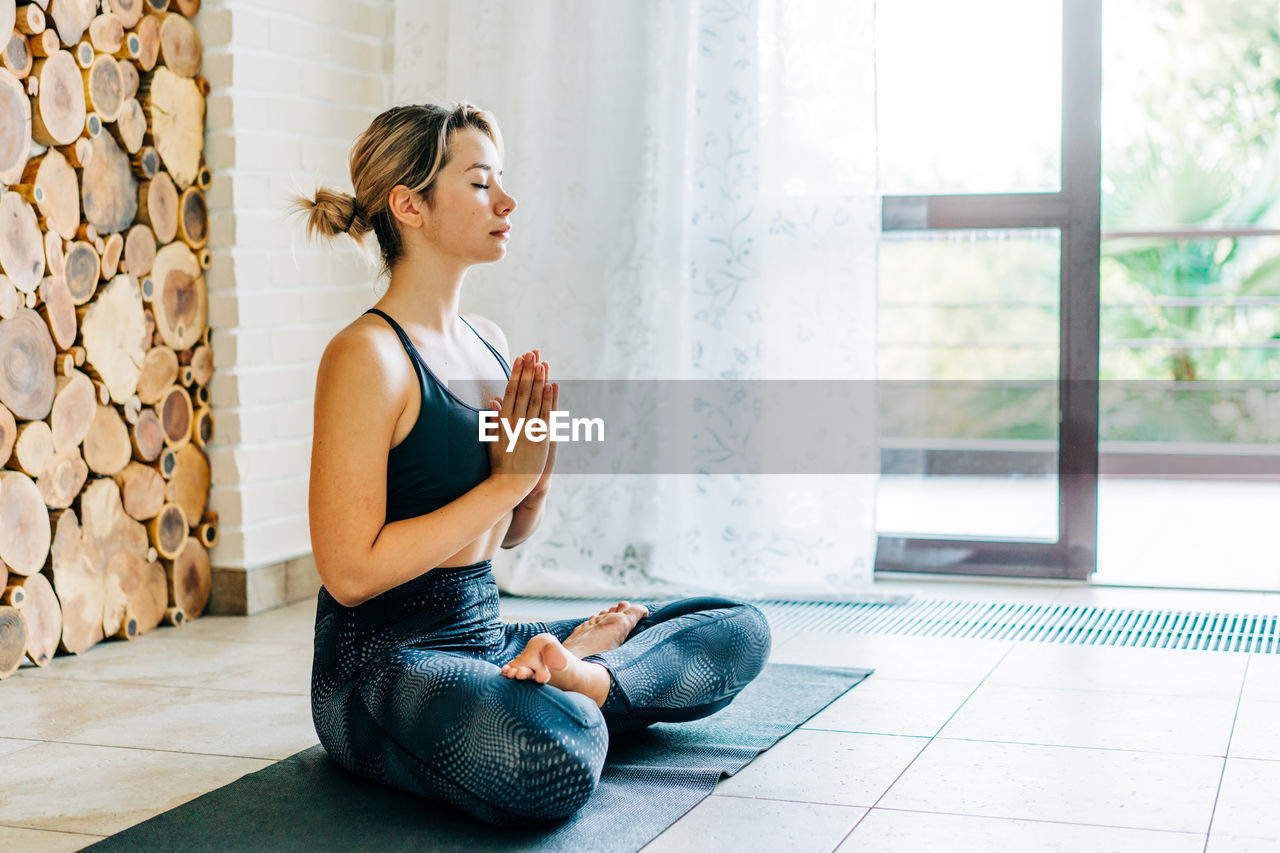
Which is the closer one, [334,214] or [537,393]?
[537,393]

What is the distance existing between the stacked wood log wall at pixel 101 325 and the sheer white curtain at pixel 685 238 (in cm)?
70

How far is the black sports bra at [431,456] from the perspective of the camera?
181 centimetres

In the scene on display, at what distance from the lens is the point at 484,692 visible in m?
1.66

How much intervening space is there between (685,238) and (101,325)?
132 centimetres

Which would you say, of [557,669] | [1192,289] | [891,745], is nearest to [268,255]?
[557,669]

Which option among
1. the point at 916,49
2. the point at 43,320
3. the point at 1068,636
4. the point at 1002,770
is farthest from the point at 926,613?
the point at 43,320

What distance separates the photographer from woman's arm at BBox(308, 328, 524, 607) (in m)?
1.73

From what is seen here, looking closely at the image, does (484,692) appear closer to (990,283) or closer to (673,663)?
(673,663)

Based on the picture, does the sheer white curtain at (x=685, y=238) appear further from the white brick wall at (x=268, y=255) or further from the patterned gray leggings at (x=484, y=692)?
the patterned gray leggings at (x=484, y=692)

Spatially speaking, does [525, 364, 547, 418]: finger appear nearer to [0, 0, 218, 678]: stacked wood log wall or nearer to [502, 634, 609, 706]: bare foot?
[502, 634, 609, 706]: bare foot

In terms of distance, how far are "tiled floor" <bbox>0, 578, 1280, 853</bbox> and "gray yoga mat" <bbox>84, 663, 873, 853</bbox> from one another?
0.15ft

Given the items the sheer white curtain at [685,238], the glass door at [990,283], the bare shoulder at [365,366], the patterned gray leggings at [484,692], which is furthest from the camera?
the glass door at [990,283]

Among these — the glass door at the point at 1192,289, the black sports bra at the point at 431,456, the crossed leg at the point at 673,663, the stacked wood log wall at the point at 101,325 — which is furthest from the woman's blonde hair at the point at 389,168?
the glass door at the point at 1192,289

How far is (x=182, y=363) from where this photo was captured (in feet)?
9.86
